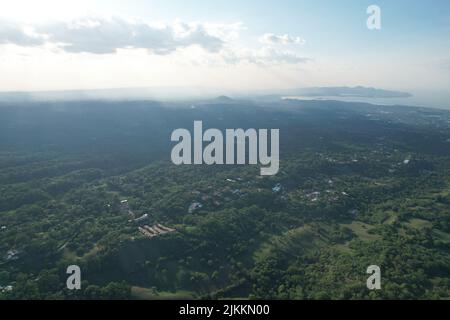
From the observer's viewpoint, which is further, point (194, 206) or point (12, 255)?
point (194, 206)

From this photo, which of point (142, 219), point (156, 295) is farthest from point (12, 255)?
point (156, 295)

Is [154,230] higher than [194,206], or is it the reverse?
[194,206]

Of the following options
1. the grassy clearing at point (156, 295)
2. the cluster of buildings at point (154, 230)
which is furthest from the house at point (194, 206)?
the grassy clearing at point (156, 295)

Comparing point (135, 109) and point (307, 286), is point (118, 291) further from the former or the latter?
point (135, 109)

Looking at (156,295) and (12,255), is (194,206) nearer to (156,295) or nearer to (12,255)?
(156,295)

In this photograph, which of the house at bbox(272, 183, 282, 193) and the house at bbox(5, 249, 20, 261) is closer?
the house at bbox(5, 249, 20, 261)

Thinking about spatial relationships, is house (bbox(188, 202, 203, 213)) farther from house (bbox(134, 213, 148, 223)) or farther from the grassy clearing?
the grassy clearing

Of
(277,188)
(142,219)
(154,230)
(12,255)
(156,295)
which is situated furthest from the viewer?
(277,188)

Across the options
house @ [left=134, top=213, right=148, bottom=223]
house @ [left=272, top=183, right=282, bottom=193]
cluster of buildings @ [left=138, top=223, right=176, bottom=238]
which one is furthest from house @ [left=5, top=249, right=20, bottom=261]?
house @ [left=272, top=183, right=282, bottom=193]

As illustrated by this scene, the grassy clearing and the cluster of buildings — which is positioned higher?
the cluster of buildings

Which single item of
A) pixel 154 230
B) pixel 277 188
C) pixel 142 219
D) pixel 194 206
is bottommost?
pixel 154 230

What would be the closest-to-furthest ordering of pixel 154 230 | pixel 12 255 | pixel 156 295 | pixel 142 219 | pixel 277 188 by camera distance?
pixel 156 295
pixel 12 255
pixel 154 230
pixel 142 219
pixel 277 188
